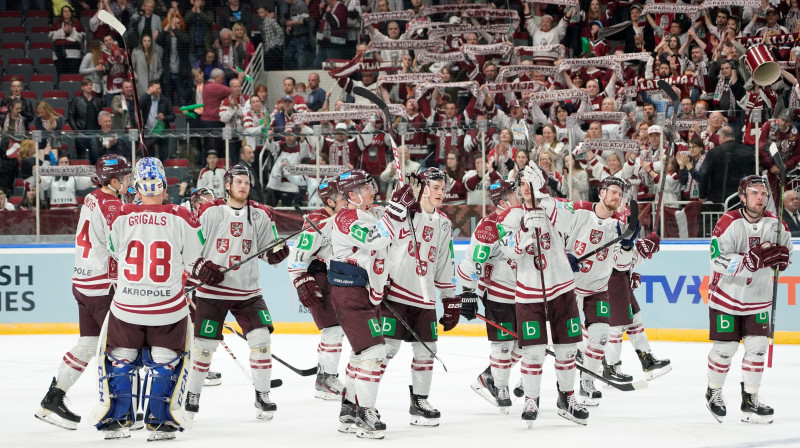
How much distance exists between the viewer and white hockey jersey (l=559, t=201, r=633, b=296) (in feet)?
24.2

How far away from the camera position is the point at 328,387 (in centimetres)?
764

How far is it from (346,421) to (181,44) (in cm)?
963

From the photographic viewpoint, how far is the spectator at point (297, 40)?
50.1ft

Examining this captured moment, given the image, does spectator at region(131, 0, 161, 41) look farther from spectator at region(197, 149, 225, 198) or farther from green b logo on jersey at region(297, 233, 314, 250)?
green b logo on jersey at region(297, 233, 314, 250)

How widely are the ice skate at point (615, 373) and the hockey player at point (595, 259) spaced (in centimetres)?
54

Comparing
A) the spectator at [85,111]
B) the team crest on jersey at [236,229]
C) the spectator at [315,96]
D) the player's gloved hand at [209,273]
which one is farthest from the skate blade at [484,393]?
the spectator at [85,111]

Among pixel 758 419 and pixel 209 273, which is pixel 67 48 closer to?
pixel 209 273

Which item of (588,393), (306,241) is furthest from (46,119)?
(588,393)

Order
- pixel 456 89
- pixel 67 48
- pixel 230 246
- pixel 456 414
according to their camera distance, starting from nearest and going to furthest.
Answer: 1. pixel 230 246
2. pixel 456 414
3. pixel 456 89
4. pixel 67 48

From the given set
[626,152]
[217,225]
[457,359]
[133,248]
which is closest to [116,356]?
[133,248]

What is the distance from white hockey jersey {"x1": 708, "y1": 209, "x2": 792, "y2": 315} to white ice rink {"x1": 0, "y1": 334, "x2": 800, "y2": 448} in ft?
2.31

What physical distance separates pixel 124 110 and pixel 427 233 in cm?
810

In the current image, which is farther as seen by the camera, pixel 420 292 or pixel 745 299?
pixel 420 292

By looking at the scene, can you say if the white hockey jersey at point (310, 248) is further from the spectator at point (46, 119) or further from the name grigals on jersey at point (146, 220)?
the spectator at point (46, 119)
